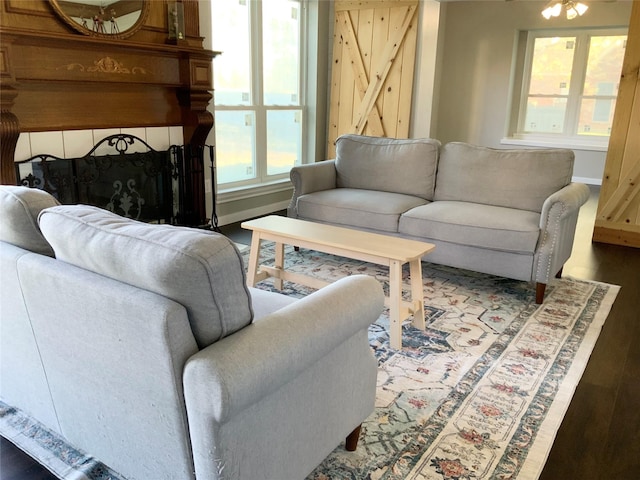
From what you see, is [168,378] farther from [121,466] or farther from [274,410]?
[121,466]

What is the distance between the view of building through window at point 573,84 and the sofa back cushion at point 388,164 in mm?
4247

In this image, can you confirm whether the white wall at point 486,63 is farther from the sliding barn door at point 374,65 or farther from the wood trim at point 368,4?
the wood trim at point 368,4

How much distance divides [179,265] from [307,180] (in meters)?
2.85

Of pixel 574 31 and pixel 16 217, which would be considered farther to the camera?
pixel 574 31

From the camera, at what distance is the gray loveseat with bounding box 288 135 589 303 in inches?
117

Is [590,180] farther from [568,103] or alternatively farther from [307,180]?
[307,180]

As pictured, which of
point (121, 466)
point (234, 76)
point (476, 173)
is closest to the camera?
point (121, 466)

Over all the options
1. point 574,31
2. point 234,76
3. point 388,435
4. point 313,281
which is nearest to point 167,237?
point 388,435

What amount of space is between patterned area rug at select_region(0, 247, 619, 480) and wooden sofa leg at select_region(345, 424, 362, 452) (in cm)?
2

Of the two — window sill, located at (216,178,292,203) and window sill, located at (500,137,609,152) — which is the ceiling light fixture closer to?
window sill, located at (216,178,292,203)

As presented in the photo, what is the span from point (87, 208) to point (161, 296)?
0.49 meters

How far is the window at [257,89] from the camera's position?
181 inches

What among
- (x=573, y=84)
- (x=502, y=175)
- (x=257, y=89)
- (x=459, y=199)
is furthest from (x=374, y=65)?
(x=573, y=84)

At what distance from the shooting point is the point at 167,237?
1.16 m
